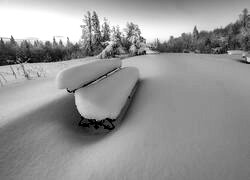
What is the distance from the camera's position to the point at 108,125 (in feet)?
7.80

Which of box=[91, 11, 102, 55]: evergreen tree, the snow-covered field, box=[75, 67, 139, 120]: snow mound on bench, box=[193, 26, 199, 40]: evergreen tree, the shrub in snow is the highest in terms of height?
box=[193, 26, 199, 40]: evergreen tree

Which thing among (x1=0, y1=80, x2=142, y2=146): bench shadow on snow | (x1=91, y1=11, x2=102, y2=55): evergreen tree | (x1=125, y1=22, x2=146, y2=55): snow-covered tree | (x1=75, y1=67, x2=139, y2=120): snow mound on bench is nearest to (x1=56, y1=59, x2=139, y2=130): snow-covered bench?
(x1=75, y1=67, x2=139, y2=120): snow mound on bench

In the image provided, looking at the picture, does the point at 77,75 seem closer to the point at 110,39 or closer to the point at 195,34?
the point at 110,39

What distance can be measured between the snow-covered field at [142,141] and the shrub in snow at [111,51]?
548 inches

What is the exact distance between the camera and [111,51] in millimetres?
16625

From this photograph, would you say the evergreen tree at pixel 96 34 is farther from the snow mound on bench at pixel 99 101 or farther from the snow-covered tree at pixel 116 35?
the snow mound on bench at pixel 99 101

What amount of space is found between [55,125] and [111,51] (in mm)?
15265

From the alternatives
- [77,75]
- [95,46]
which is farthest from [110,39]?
[77,75]

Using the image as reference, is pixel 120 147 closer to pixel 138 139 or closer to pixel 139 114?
pixel 138 139

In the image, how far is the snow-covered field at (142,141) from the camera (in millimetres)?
1475

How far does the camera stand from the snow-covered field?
4.84 feet

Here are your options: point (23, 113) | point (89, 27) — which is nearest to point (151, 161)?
point (23, 113)

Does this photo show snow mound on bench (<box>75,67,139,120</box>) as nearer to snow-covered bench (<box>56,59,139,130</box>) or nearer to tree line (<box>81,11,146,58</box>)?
snow-covered bench (<box>56,59,139,130</box>)

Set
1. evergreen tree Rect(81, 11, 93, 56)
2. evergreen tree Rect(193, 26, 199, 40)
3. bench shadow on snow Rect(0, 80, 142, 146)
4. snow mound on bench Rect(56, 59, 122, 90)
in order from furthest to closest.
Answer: evergreen tree Rect(193, 26, 199, 40)
evergreen tree Rect(81, 11, 93, 56)
bench shadow on snow Rect(0, 80, 142, 146)
snow mound on bench Rect(56, 59, 122, 90)
